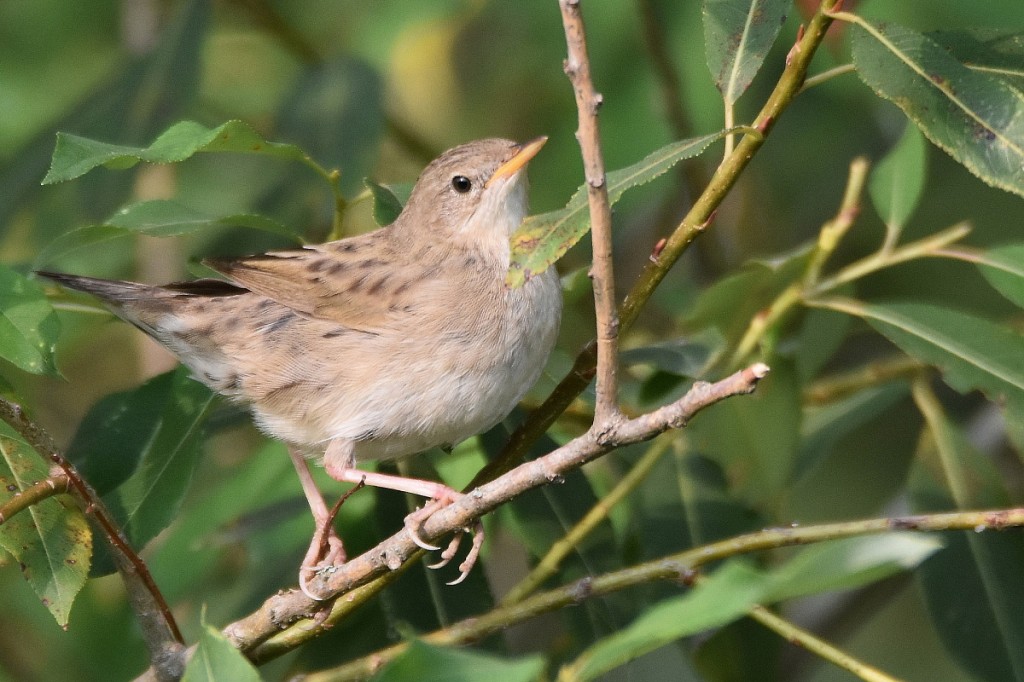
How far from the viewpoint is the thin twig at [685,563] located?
1908 mm

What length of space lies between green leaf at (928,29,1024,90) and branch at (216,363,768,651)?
3.13 feet

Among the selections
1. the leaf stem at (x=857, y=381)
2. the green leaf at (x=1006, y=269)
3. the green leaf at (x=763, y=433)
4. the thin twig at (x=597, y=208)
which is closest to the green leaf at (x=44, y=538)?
the thin twig at (x=597, y=208)

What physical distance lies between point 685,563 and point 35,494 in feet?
3.72

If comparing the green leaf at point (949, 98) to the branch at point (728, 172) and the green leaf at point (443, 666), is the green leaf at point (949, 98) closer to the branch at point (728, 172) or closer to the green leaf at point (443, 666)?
the branch at point (728, 172)

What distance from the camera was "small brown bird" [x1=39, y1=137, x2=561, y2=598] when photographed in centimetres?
277

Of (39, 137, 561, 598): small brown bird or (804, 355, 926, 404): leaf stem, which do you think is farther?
(804, 355, 926, 404): leaf stem

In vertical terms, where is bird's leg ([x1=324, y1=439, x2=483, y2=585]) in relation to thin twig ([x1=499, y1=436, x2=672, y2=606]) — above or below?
above

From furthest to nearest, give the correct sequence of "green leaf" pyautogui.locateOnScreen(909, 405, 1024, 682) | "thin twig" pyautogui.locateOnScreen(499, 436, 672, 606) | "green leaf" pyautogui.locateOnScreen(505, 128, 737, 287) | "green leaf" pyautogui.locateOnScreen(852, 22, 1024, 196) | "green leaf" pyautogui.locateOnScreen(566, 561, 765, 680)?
"green leaf" pyautogui.locateOnScreen(909, 405, 1024, 682)
"thin twig" pyautogui.locateOnScreen(499, 436, 672, 606)
"green leaf" pyautogui.locateOnScreen(852, 22, 1024, 196)
"green leaf" pyautogui.locateOnScreen(505, 128, 737, 287)
"green leaf" pyautogui.locateOnScreen(566, 561, 765, 680)

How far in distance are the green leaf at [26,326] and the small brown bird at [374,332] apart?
0.52 metres

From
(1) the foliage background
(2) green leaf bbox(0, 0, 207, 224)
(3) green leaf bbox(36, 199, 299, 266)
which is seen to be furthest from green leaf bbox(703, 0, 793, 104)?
(2) green leaf bbox(0, 0, 207, 224)

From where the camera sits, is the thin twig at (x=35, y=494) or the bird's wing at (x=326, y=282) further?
the bird's wing at (x=326, y=282)

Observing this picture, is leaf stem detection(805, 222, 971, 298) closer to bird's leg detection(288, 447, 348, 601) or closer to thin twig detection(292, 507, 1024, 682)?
thin twig detection(292, 507, 1024, 682)

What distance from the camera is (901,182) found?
3.10 m

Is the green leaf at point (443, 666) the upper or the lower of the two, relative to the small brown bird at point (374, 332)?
lower
